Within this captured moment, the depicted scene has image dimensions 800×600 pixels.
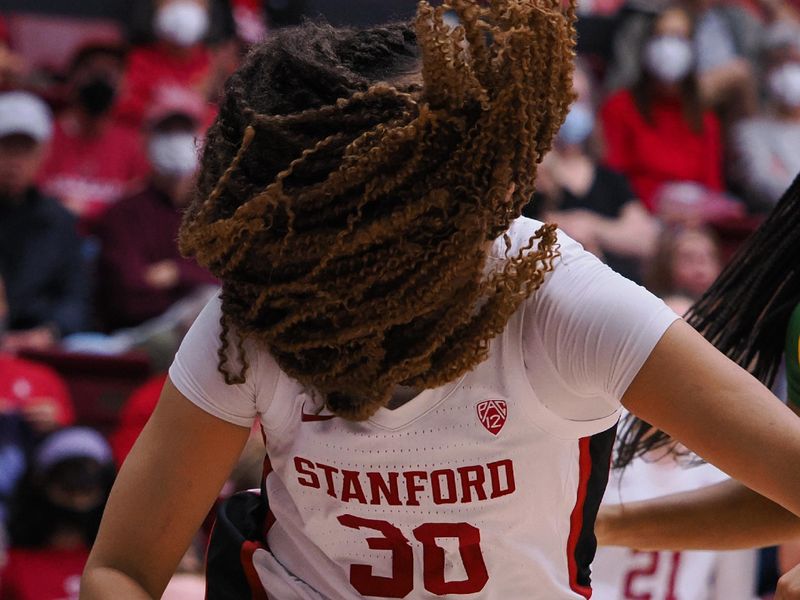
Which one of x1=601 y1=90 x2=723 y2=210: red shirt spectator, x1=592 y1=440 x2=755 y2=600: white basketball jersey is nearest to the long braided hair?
x1=592 y1=440 x2=755 y2=600: white basketball jersey

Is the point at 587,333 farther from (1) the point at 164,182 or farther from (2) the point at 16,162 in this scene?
(1) the point at 164,182

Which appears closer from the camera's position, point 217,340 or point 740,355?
point 217,340

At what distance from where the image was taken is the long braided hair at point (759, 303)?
1.97m

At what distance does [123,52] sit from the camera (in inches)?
219

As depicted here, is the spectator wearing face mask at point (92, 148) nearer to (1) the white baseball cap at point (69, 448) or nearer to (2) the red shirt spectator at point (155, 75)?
(2) the red shirt spectator at point (155, 75)

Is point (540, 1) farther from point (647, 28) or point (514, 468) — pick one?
point (647, 28)

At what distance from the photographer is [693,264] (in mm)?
4773

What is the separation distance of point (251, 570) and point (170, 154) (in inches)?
135

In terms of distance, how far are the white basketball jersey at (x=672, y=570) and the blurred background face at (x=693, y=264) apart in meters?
1.64

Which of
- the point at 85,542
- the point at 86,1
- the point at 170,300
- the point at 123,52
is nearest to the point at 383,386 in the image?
the point at 85,542

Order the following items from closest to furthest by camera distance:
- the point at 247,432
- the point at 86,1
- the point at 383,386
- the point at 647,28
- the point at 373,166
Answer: the point at 373,166 < the point at 383,386 < the point at 247,432 < the point at 86,1 < the point at 647,28

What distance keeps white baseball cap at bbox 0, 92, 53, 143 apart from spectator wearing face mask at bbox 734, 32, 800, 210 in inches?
128

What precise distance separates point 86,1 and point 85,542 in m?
3.10

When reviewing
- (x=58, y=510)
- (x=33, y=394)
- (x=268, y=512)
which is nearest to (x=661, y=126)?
(x=33, y=394)
